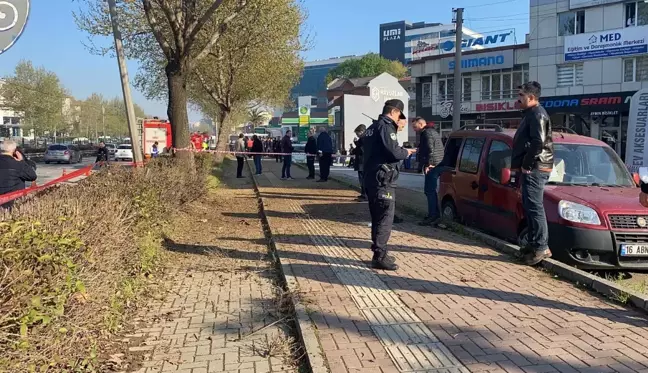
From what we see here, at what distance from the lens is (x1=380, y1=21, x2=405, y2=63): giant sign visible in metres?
112

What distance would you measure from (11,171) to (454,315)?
605 cm

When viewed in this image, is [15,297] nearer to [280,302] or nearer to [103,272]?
[103,272]

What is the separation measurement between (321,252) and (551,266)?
274 centimetres

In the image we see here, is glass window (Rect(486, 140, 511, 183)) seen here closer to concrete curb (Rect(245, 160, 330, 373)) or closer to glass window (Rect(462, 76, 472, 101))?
concrete curb (Rect(245, 160, 330, 373))

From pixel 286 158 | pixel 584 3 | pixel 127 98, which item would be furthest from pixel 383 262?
pixel 584 3

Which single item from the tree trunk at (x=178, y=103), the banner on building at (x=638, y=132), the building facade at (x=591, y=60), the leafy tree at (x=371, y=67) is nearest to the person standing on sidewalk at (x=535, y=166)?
the tree trunk at (x=178, y=103)

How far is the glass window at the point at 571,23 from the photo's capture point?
1303 inches

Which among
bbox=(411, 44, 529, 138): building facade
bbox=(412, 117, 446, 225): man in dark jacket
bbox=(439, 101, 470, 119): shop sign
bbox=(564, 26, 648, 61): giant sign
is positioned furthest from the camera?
bbox=(439, 101, 470, 119): shop sign

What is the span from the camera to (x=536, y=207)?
591 cm

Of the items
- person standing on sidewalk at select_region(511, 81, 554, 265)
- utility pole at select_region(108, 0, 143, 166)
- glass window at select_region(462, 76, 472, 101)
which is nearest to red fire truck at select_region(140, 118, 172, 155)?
utility pole at select_region(108, 0, 143, 166)

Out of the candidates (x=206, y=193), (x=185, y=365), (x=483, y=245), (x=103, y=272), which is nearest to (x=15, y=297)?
(x=103, y=272)

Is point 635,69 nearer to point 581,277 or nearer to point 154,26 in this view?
point 154,26

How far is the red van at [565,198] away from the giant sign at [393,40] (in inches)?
4158

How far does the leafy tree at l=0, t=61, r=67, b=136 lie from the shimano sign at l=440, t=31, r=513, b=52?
40.3 metres
